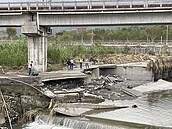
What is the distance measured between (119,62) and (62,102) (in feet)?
122

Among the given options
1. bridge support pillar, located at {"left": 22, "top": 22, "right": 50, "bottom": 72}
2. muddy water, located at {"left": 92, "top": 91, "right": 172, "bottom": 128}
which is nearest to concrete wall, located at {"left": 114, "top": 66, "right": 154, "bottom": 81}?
muddy water, located at {"left": 92, "top": 91, "right": 172, "bottom": 128}

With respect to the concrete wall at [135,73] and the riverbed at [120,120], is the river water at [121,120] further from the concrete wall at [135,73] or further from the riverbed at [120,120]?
the concrete wall at [135,73]

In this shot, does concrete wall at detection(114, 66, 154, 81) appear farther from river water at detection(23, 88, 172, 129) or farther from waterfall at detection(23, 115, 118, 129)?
waterfall at detection(23, 115, 118, 129)

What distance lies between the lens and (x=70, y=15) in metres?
44.8

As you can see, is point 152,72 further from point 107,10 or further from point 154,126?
point 154,126

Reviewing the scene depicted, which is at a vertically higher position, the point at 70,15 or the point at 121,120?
the point at 70,15

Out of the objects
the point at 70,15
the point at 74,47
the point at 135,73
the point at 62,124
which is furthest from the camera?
the point at 74,47

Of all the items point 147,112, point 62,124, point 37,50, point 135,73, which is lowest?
point 62,124

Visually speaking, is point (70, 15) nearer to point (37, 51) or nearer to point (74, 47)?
point (37, 51)

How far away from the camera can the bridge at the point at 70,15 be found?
42.2 m

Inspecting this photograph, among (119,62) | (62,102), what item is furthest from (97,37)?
(62,102)

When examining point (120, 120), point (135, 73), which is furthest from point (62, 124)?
point (135, 73)

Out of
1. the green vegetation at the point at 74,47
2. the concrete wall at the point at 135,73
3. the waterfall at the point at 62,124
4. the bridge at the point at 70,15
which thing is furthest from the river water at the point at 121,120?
the concrete wall at the point at 135,73

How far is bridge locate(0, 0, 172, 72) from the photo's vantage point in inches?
1660
